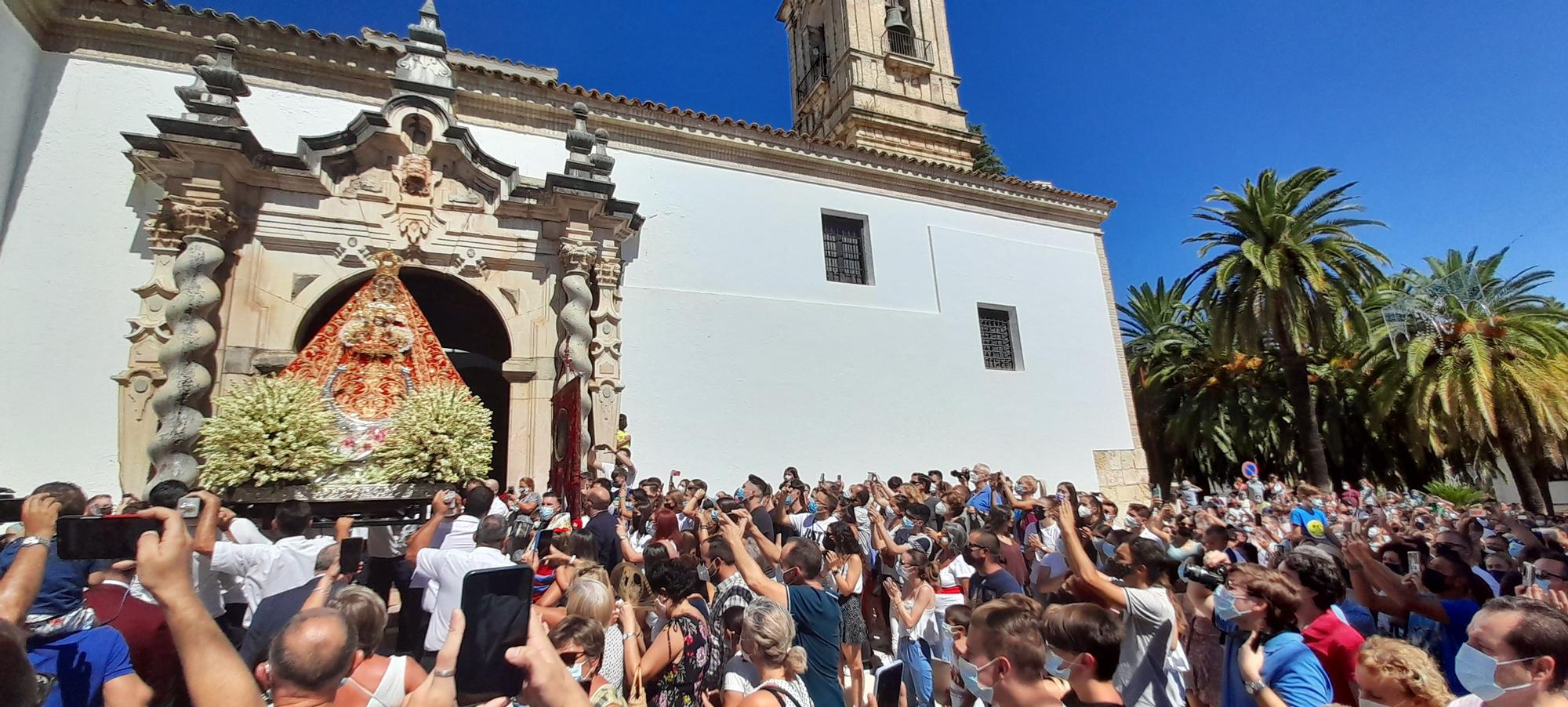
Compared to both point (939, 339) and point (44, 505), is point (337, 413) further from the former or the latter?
point (939, 339)

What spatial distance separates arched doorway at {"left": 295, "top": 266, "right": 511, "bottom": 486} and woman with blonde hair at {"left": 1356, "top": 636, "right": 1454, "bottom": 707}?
1028cm

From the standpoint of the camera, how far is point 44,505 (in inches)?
123

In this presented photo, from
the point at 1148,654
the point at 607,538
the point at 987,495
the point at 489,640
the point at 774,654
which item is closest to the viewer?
the point at 489,640

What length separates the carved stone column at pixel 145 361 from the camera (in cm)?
Answer: 847

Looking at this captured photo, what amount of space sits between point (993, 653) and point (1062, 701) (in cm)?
32

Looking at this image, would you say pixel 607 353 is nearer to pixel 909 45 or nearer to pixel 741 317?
pixel 741 317

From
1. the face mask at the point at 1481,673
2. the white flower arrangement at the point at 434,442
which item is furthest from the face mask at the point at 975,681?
the white flower arrangement at the point at 434,442

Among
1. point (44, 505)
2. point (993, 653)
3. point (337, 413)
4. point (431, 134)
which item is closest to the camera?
point (993, 653)

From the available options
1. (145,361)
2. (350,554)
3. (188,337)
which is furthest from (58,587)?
(145,361)

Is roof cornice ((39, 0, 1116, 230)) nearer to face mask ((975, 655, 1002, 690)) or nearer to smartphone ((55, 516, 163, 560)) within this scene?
smartphone ((55, 516, 163, 560))

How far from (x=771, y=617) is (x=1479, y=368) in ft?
73.7

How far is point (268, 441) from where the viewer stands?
7.07 meters

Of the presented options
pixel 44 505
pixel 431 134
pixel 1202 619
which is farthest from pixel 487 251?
pixel 1202 619

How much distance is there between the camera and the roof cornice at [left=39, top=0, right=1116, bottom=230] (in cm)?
1059
